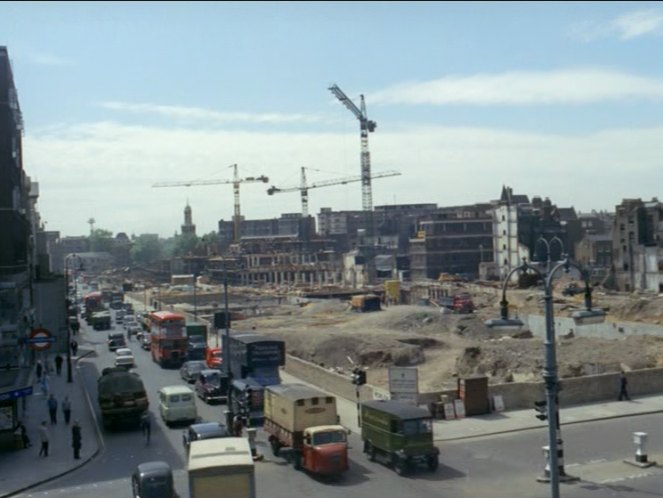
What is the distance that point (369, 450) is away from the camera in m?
28.8

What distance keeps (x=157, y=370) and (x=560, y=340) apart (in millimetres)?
30165

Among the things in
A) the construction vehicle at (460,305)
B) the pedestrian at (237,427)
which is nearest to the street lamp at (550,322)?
the pedestrian at (237,427)

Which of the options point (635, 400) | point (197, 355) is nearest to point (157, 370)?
point (197, 355)

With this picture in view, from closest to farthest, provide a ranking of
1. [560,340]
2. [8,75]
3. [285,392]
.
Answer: [285,392]
[8,75]
[560,340]

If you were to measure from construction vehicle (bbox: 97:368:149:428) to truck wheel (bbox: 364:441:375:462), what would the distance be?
38.3 ft

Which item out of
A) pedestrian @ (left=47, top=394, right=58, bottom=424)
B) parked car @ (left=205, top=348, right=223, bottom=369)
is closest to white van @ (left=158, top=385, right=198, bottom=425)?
pedestrian @ (left=47, top=394, right=58, bottom=424)

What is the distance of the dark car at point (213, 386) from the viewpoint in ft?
136

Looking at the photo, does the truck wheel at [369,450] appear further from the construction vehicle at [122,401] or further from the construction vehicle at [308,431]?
the construction vehicle at [122,401]

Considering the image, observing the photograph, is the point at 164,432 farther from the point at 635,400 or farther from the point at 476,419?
the point at 635,400

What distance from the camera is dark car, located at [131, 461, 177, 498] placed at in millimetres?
23344

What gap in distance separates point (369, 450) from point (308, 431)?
2916mm

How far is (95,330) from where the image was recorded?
91562 millimetres

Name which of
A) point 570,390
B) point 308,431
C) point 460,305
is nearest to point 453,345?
point 460,305

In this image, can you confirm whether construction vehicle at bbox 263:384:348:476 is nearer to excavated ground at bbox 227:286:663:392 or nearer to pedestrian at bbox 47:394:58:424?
pedestrian at bbox 47:394:58:424
